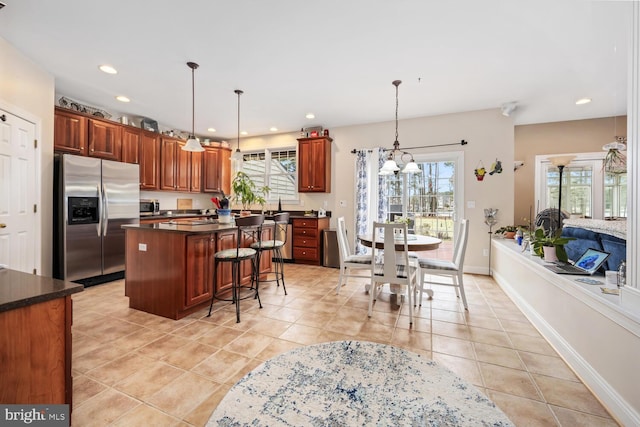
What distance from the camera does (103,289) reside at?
354 cm

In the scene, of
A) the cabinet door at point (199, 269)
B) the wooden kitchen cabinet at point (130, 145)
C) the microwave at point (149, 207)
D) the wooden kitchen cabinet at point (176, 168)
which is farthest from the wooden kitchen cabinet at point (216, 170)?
the cabinet door at point (199, 269)

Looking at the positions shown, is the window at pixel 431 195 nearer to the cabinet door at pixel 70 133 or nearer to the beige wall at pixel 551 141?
the beige wall at pixel 551 141

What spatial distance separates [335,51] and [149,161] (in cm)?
393

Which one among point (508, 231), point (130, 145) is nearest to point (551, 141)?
point (508, 231)

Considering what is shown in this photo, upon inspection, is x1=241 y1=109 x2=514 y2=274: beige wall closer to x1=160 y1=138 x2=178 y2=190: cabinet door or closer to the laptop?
the laptop

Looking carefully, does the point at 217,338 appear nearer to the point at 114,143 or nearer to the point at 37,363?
the point at 37,363

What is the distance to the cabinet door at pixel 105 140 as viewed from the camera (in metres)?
3.91

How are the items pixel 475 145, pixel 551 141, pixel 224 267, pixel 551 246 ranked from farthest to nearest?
pixel 551 141 < pixel 475 145 < pixel 224 267 < pixel 551 246

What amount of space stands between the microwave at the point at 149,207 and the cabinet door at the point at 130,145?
2.80 ft

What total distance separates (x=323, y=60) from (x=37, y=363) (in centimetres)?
318

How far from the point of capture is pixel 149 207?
5.03 m

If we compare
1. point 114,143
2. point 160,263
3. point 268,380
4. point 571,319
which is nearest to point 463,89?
point 571,319

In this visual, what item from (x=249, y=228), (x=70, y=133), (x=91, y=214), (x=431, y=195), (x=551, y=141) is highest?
(x=551, y=141)

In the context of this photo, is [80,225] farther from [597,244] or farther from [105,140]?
[597,244]
